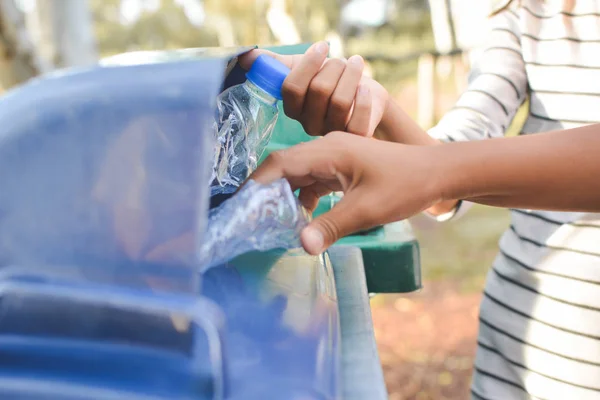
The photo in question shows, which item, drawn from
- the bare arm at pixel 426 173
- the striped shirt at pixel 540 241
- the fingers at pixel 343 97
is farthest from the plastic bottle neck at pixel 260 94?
the striped shirt at pixel 540 241

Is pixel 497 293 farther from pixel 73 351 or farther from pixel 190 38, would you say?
pixel 190 38

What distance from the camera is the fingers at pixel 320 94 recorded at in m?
1.09

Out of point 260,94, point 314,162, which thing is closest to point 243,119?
point 260,94

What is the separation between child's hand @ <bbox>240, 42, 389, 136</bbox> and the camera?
109 cm

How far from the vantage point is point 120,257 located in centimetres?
71

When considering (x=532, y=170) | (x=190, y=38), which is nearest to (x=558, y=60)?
(x=532, y=170)

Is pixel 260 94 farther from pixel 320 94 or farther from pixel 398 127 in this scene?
pixel 398 127

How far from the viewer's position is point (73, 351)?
0.72 meters

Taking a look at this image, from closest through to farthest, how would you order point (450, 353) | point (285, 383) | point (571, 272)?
point (285, 383) < point (571, 272) < point (450, 353)

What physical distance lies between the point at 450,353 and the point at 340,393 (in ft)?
12.0

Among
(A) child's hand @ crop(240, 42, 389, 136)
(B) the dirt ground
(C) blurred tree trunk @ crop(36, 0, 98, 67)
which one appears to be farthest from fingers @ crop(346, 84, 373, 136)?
(C) blurred tree trunk @ crop(36, 0, 98, 67)

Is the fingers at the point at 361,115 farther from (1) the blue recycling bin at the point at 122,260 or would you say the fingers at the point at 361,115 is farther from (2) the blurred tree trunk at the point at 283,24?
(2) the blurred tree trunk at the point at 283,24

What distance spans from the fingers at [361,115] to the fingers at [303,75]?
9 cm

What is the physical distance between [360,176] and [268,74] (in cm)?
32
